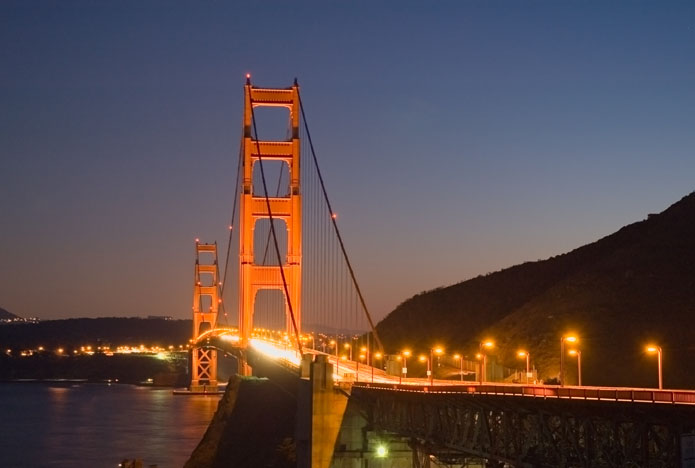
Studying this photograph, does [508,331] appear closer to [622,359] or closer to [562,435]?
[622,359]

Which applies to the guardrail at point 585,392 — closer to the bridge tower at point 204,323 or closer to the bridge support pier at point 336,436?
the bridge support pier at point 336,436

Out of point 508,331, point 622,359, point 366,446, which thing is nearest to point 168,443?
point 508,331

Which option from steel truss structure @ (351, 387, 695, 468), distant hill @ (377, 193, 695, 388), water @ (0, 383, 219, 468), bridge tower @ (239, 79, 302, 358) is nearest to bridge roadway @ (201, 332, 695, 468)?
steel truss structure @ (351, 387, 695, 468)

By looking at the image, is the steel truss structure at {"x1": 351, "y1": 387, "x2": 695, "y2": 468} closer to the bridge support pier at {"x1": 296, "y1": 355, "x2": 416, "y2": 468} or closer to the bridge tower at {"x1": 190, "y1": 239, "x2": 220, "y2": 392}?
the bridge support pier at {"x1": 296, "y1": 355, "x2": 416, "y2": 468}

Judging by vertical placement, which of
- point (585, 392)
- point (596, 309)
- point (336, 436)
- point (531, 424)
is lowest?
point (336, 436)

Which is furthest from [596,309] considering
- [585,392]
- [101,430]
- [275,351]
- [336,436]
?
[585,392]

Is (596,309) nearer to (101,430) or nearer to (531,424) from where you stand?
(101,430)

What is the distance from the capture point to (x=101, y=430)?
101 m

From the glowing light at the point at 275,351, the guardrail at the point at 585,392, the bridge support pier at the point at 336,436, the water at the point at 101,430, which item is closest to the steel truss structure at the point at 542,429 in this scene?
the guardrail at the point at 585,392

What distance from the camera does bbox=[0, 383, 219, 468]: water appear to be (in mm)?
78938

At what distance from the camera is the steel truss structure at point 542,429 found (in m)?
23.5

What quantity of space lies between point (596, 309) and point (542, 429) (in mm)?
57351

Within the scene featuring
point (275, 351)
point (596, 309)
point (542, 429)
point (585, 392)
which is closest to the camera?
point (585, 392)

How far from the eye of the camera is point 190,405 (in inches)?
5217
